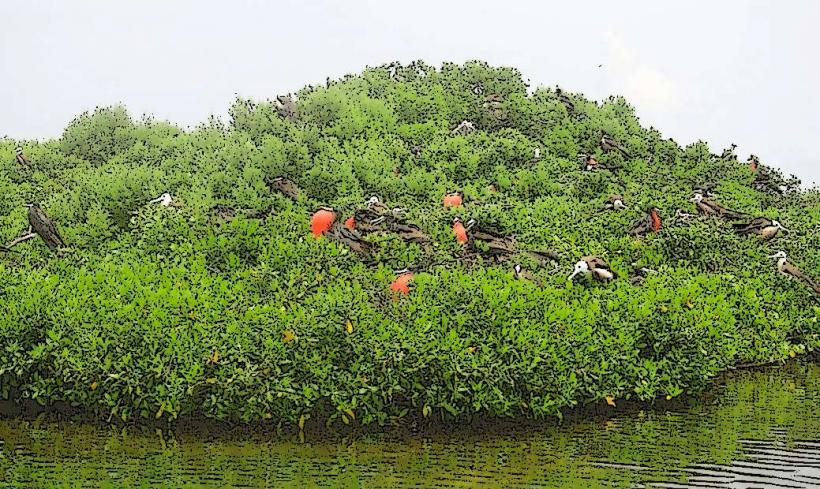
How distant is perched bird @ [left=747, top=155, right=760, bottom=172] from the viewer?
2474 cm

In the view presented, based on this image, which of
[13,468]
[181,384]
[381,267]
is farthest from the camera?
[381,267]

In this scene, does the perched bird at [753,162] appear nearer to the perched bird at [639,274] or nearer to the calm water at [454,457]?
the perched bird at [639,274]

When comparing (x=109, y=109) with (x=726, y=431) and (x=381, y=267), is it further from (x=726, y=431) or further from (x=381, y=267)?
(x=726, y=431)

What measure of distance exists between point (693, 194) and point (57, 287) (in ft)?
41.8

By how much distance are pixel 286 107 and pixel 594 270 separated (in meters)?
10.5

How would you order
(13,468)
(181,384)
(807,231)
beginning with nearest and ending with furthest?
(13,468), (181,384), (807,231)

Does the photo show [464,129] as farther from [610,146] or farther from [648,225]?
[648,225]

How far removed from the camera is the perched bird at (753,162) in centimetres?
2474

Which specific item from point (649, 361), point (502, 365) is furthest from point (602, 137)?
point (502, 365)

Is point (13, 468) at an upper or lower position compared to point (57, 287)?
lower

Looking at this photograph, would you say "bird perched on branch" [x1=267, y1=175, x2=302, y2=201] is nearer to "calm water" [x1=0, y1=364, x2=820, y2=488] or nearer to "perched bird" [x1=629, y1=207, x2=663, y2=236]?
"perched bird" [x1=629, y1=207, x2=663, y2=236]

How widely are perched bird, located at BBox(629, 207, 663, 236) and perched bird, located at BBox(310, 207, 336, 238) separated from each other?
5.33 metres

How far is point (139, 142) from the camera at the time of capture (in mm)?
23141

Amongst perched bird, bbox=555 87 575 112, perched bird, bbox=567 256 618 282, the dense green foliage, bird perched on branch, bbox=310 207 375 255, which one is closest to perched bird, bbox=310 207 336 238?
bird perched on branch, bbox=310 207 375 255
